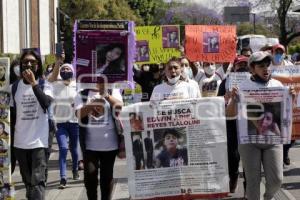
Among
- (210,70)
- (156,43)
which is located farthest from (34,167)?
(156,43)

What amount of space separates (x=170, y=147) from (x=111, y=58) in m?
1.11

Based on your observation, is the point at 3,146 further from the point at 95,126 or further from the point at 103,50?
the point at 103,50

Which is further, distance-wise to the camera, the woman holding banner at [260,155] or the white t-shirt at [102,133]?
the white t-shirt at [102,133]

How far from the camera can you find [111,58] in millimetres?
6609

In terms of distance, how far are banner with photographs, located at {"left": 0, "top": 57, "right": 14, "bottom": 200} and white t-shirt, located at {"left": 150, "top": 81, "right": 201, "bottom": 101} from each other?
1.59 metres

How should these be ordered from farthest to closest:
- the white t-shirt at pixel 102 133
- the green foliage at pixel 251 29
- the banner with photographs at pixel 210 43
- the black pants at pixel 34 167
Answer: the green foliage at pixel 251 29
the banner with photographs at pixel 210 43
the black pants at pixel 34 167
the white t-shirt at pixel 102 133

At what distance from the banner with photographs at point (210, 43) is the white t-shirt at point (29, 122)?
5023mm

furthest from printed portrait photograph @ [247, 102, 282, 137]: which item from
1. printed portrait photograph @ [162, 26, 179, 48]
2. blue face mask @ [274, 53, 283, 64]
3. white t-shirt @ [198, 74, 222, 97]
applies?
printed portrait photograph @ [162, 26, 179, 48]

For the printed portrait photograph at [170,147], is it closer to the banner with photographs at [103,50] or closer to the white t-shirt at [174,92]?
the white t-shirt at [174,92]

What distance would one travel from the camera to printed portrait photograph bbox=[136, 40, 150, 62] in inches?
531

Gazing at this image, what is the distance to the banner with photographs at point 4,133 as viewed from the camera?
6.91m

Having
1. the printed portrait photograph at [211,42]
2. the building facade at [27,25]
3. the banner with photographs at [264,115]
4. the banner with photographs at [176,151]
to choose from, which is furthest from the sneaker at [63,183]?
the building facade at [27,25]

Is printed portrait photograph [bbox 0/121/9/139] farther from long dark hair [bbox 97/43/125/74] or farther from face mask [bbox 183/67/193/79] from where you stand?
face mask [bbox 183/67/193/79]

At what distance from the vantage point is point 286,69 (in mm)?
9305
